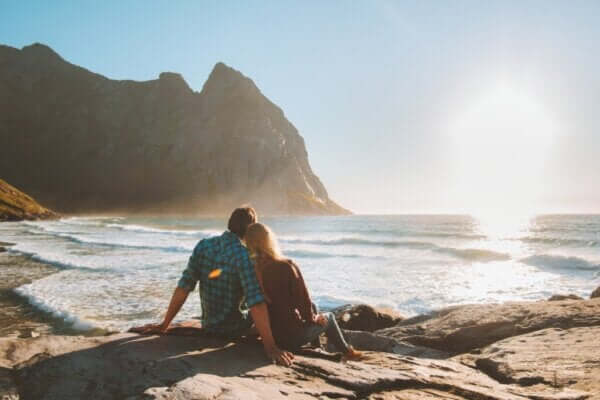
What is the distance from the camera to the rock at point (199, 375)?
2.69 m

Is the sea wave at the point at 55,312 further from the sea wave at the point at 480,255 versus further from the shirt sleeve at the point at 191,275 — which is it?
the sea wave at the point at 480,255

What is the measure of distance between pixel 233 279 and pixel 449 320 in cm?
488

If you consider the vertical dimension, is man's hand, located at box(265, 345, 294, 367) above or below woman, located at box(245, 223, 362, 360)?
below

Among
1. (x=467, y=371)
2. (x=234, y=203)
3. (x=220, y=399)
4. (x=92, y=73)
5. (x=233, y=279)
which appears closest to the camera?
(x=220, y=399)

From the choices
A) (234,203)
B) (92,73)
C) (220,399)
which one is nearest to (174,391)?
(220,399)

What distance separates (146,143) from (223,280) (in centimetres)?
18498

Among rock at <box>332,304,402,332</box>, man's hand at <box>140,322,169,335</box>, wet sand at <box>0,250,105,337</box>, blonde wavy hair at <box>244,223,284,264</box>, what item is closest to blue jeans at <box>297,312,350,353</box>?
blonde wavy hair at <box>244,223,284,264</box>

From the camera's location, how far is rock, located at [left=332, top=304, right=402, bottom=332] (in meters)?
8.91

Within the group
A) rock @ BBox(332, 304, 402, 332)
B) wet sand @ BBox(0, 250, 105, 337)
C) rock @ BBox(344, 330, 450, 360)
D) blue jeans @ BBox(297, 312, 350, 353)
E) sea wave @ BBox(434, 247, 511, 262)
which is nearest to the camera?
blue jeans @ BBox(297, 312, 350, 353)

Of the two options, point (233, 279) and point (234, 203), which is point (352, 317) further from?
point (234, 203)

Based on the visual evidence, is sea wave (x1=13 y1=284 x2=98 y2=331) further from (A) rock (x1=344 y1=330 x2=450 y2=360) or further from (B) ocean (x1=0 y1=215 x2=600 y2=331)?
(A) rock (x1=344 y1=330 x2=450 y2=360)

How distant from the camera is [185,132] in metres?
174

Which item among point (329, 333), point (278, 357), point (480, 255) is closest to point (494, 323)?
point (329, 333)

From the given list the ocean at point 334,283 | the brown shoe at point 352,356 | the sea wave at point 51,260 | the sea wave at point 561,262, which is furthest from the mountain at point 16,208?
the brown shoe at point 352,356
